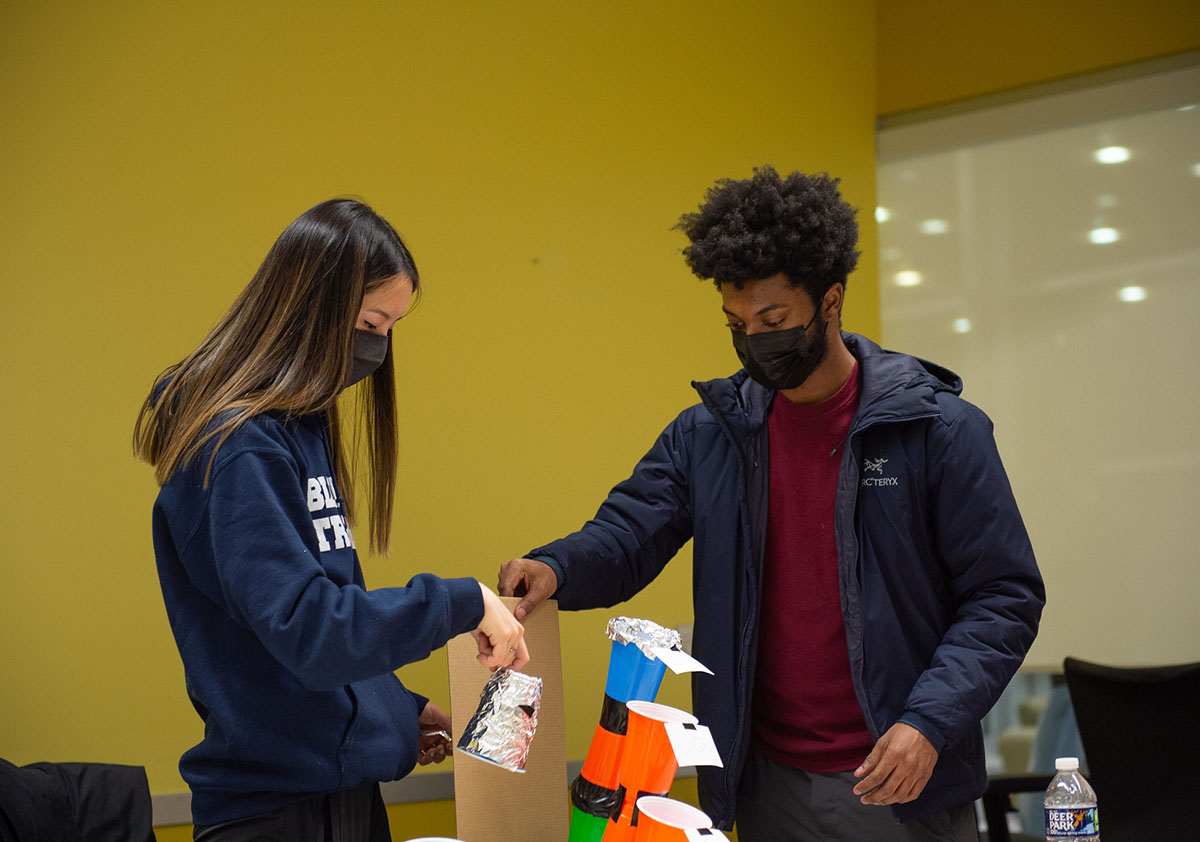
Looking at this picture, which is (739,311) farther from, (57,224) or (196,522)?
(57,224)

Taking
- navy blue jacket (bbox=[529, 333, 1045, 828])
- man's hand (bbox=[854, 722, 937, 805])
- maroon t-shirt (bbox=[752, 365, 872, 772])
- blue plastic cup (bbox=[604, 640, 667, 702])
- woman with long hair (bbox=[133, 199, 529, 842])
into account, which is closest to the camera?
woman with long hair (bbox=[133, 199, 529, 842])

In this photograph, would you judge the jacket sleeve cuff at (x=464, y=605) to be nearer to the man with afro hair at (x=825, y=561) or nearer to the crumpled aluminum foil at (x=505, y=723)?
the crumpled aluminum foil at (x=505, y=723)

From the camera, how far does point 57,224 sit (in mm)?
2580

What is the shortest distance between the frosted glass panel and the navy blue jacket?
4.36 ft

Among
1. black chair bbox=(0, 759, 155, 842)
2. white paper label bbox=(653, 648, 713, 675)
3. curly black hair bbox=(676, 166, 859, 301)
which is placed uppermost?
curly black hair bbox=(676, 166, 859, 301)

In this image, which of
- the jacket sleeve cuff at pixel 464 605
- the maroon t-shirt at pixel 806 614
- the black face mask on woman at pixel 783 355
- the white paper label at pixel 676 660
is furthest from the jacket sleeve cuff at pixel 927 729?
the jacket sleeve cuff at pixel 464 605

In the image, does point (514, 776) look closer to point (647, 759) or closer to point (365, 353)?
point (647, 759)

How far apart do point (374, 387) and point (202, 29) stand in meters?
1.54

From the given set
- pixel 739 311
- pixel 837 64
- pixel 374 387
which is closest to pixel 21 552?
pixel 374 387

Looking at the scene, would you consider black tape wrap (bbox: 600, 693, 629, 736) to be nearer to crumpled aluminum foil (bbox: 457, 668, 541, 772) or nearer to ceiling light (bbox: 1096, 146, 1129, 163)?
crumpled aluminum foil (bbox: 457, 668, 541, 772)

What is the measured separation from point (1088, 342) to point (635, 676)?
7.31ft

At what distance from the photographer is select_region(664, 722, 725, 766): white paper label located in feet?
3.94

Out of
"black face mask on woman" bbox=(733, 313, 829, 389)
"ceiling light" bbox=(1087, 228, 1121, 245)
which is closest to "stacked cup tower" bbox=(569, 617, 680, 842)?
"black face mask on woman" bbox=(733, 313, 829, 389)

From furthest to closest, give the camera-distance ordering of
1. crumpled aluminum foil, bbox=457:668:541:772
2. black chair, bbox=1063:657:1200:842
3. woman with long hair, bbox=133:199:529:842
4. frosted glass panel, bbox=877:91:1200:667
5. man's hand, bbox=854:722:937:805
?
frosted glass panel, bbox=877:91:1200:667, black chair, bbox=1063:657:1200:842, man's hand, bbox=854:722:937:805, crumpled aluminum foil, bbox=457:668:541:772, woman with long hair, bbox=133:199:529:842
